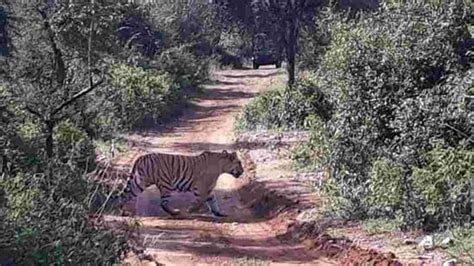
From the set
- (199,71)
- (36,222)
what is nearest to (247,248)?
(36,222)

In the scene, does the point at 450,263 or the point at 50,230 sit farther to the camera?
the point at 450,263

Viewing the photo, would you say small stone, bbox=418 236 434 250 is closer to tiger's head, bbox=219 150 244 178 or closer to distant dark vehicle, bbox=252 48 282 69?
tiger's head, bbox=219 150 244 178

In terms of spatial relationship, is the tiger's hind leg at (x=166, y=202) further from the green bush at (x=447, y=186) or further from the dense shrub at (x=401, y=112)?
the green bush at (x=447, y=186)

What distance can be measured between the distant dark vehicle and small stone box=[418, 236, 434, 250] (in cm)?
3503

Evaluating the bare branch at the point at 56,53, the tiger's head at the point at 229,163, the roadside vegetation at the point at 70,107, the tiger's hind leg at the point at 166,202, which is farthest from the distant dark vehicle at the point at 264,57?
the tiger's hind leg at the point at 166,202

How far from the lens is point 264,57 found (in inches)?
1854

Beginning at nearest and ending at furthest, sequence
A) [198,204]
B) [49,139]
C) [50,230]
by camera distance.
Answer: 1. [50,230]
2. [49,139]
3. [198,204]

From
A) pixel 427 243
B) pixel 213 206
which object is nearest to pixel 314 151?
pixel 213 206

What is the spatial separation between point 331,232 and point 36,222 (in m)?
5.17

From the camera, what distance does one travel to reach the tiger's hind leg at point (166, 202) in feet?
47.0

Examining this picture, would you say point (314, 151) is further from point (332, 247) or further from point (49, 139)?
point (49, 139)

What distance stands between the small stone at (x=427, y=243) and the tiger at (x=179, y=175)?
4.61 metres

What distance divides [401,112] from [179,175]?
423 centimetres

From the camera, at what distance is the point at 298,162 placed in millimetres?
17266
